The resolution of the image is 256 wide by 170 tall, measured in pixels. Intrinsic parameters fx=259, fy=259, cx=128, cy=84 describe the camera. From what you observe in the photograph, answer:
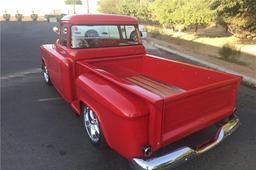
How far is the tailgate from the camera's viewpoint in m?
2.79

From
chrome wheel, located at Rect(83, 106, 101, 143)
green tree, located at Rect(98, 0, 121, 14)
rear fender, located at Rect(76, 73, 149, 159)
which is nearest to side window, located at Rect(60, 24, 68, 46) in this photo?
chrome wheel, located at Rect(83, 106, 101, 143)

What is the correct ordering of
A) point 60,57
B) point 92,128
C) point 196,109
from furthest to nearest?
point 60,57 → point 92,128 → point 196,109

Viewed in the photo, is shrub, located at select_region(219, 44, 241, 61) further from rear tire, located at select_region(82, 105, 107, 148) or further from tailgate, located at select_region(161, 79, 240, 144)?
rear tire, located at select_region(82, 105, 107, 148)

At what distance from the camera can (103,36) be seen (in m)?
4.88

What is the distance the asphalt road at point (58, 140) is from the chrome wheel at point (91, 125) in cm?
16

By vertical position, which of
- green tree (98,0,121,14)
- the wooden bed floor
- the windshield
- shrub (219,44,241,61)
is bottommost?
shrub (219,44,241,61)

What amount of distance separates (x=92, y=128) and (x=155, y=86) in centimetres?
133

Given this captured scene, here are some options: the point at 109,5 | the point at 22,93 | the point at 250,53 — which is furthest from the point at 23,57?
the point at 109,5

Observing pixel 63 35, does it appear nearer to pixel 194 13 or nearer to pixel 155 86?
pixel 155 86

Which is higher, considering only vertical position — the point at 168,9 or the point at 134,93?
the point at 168,9

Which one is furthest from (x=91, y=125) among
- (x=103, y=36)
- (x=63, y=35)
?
(x=63, y=35)

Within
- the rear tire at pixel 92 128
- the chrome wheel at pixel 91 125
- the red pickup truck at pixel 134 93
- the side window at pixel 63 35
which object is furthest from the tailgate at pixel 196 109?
the side window at pixel 63 35

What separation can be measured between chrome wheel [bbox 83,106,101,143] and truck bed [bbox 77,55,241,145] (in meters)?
0.66

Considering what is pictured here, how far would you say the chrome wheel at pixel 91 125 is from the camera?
3678 mm
